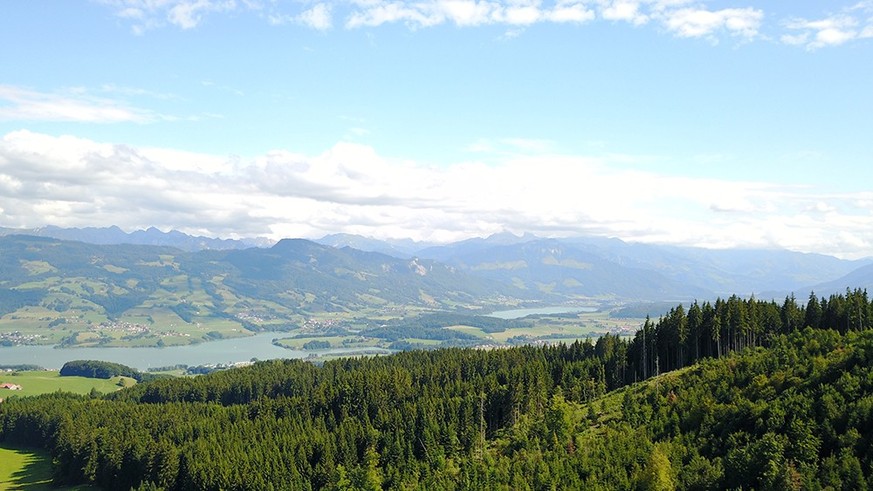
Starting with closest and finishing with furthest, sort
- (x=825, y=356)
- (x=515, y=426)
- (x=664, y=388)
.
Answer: (x=825, y=356)
(x=664, y=388)
(x=515, y=426)

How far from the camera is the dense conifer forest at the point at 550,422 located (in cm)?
6325

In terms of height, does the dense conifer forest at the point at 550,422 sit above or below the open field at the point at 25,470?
above

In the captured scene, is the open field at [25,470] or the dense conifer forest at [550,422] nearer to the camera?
the dense conifer forest at [550,422]

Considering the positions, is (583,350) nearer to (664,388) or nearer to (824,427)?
(664,388)

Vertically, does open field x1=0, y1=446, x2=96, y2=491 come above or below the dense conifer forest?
below

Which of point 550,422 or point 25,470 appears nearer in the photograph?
point 550,422

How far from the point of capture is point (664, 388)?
90.8 m

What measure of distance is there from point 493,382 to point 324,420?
2932 centimetres

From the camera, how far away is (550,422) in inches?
3445

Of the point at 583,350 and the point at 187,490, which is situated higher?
the point at 583,350

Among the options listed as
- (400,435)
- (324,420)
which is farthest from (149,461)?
(400,435)

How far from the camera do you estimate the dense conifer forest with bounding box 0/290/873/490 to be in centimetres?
6325

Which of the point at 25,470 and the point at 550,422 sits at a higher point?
the point at 550,422

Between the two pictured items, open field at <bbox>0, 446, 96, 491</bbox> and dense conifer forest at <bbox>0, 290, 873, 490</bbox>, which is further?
open field at <bbox>0, 446, 96, 491</bbox>
